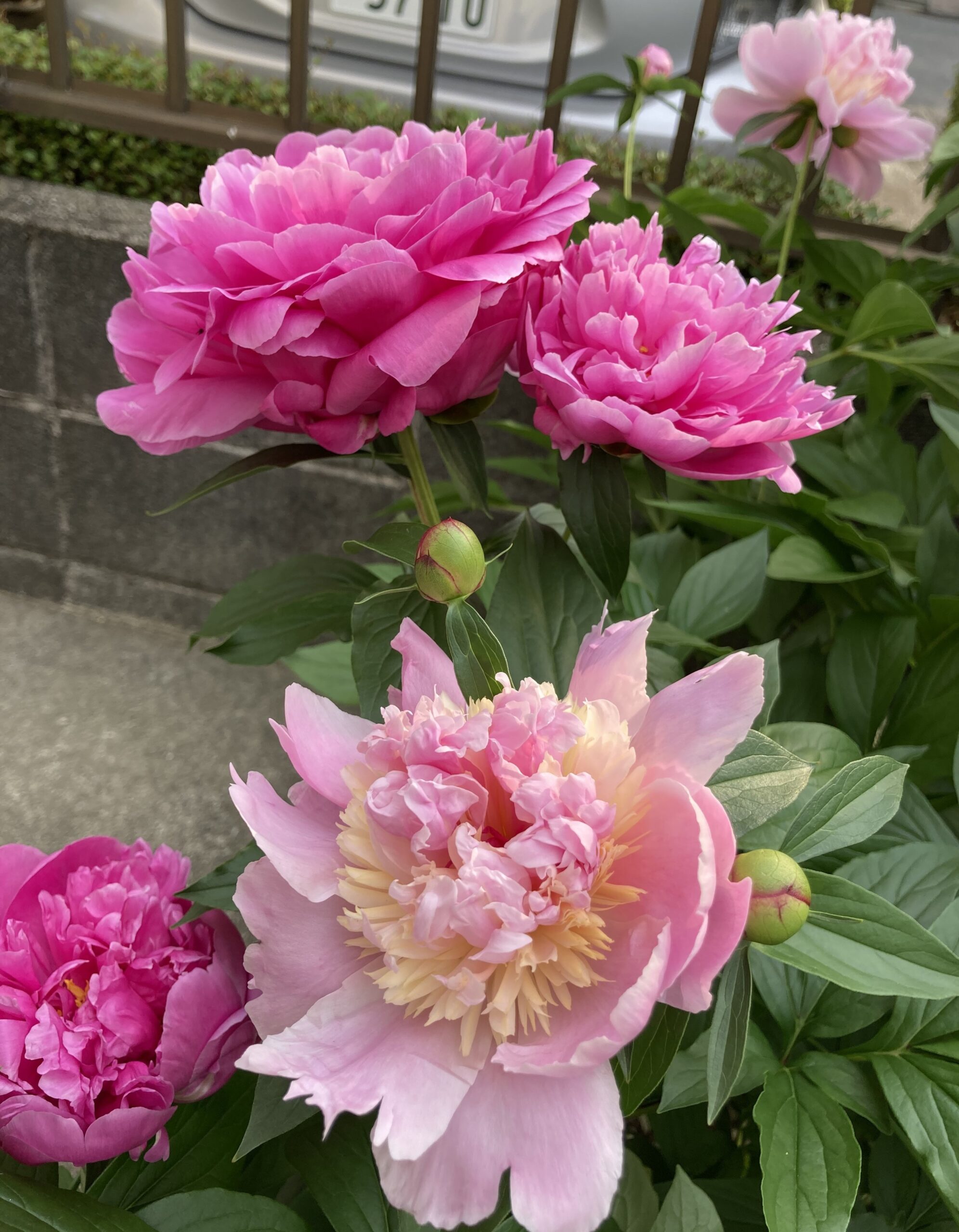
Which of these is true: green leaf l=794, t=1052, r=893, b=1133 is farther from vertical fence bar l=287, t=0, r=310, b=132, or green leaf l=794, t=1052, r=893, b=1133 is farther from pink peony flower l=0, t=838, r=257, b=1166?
vertical fence bar l=287, t=0, r=310, b=132

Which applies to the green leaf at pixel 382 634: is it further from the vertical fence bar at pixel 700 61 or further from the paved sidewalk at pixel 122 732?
the vertical fence bar at pixel 700 61

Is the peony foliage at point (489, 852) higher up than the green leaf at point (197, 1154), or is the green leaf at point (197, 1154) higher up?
the peony foliage at point (489, 852)

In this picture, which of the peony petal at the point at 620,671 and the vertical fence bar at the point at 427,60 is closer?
the peony petal at the point at 620,671

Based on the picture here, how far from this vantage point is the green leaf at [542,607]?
0.49 m

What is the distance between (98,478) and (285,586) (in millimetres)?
1002

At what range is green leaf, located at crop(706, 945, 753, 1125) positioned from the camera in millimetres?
321

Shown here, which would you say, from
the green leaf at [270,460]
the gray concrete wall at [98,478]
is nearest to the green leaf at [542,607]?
the green leaf at [270,460]

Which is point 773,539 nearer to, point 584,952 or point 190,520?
point 584,952

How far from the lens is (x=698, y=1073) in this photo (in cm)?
49

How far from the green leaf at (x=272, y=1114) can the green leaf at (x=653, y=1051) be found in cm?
11

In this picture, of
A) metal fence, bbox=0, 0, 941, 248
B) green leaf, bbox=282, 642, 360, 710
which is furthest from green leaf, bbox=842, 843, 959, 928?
metal fence, bbox=0, 0, 941, 248

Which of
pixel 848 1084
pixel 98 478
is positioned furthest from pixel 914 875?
pixel 98 478

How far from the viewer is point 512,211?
42 centimetres

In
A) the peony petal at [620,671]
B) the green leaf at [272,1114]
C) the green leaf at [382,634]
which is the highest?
the peony petal at [620,671]
